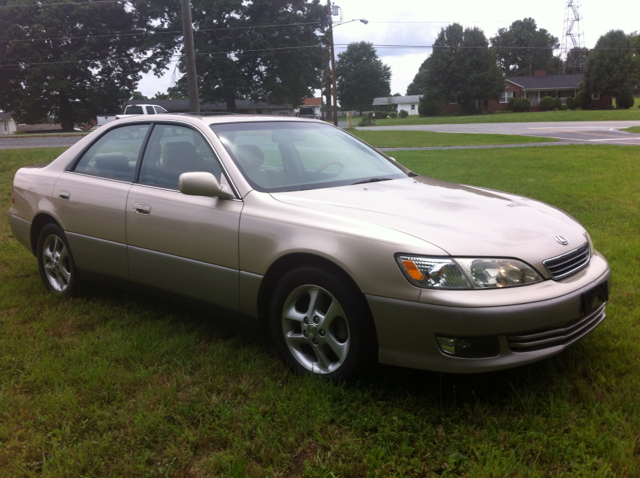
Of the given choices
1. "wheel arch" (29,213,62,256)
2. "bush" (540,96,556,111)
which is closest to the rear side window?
"wheel arch" (29,213,62,256)

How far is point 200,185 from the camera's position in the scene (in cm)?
346

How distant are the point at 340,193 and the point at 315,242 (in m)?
0.60

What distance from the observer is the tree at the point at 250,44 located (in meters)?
46.2

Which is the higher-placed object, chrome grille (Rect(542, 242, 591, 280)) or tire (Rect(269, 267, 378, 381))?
chrome grille (Rect(542, 242, 591, 280))

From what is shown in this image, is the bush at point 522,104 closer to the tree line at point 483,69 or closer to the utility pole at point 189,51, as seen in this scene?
the tree line at point 483,69

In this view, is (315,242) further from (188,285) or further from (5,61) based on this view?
(5,61)

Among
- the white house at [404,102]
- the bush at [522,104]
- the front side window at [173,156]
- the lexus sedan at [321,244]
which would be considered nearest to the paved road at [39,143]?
the lexus sedan at [321,244]

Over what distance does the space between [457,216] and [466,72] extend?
66265 mm

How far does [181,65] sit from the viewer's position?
1891 inches

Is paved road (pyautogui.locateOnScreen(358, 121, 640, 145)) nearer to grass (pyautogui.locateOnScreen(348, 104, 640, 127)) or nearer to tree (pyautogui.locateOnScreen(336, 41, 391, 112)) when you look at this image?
grass (pyautogui.locateOnScreen(348, 104, 640, 127))

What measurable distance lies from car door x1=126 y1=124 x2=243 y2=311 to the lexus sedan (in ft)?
0.03

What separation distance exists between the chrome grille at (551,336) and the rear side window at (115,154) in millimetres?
2852

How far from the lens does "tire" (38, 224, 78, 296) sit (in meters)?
4.70

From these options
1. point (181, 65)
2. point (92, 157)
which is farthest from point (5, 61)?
point (92, 157)
